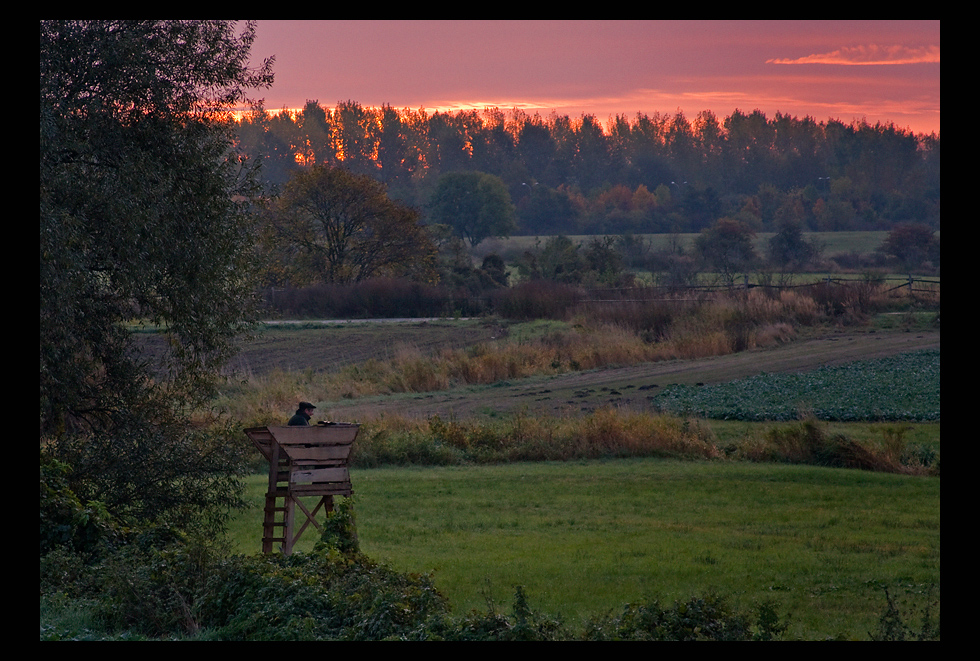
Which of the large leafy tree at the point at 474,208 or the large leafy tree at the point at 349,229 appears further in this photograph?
the large leafy tree at the point at 474,208

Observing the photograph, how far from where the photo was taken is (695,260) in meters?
93.8

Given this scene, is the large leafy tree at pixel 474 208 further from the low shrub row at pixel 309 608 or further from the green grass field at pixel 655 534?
the low shrub row at pixel 309 608

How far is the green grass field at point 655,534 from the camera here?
11.2 m

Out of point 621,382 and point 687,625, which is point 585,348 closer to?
point 621,382

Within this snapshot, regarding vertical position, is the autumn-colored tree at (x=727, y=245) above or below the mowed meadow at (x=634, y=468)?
above

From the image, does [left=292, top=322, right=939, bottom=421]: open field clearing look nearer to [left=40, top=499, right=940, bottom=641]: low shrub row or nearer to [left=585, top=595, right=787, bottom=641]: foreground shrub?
[left=40, top=499, right=940, bottom=641]: low shrub row

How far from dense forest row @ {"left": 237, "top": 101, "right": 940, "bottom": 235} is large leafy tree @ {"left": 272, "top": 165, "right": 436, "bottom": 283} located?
157 feet

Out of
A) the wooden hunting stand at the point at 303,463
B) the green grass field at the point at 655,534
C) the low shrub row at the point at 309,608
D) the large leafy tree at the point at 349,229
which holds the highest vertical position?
the large leafy tree at the point at 349,229

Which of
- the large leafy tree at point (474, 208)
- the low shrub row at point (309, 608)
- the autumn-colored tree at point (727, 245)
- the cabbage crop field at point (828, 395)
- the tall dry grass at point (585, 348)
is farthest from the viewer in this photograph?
the large leafy tree at point (474, 208)

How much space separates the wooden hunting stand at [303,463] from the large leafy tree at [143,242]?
9.89 ft

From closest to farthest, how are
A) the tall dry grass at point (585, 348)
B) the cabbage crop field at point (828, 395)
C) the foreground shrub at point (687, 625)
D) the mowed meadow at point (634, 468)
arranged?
the foreground shrub at point (687, 625) < the mowed meadow at point (634, 468) < the cabbage crop field at point (828, 395) < the tall dry grass at point (585, 348)

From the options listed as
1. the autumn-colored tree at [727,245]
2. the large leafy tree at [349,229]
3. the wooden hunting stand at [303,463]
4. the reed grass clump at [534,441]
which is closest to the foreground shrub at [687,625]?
the wooden hunting stand at [303,463]
